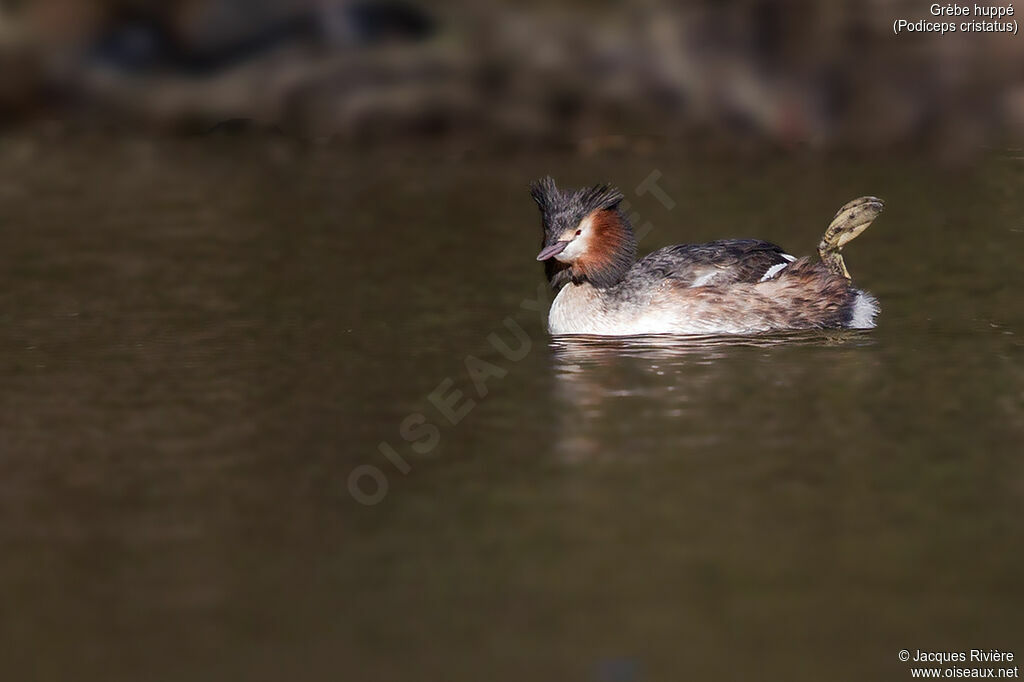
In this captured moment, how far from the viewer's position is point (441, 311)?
46.2 feet

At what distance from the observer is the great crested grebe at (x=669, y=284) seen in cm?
1293

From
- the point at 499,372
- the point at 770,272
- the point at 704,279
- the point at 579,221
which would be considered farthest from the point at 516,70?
the point at 499,372

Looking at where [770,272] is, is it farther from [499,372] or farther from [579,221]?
[499,372]

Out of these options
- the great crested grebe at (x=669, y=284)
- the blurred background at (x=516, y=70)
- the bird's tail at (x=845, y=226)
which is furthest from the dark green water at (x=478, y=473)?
the blurred background at (x=516, y=70)

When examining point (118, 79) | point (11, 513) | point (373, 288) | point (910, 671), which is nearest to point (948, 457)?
point (910, 671)

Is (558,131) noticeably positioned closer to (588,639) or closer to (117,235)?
(117,235)

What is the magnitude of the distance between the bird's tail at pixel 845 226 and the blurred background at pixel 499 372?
871 mm

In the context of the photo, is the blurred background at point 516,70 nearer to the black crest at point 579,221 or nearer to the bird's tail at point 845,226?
the bird's tail at point 845,226

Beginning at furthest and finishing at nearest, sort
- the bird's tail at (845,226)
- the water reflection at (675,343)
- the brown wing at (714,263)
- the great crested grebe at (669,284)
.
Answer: the bird's tail at (845,226)
the brown wing at (714,263)
the great crested grebe at (669,284)
the water reflection at (675,343)

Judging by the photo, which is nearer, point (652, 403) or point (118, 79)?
point (652, 403)

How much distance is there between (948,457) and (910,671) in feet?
9.79

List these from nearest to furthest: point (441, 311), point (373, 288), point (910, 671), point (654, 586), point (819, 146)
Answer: point (910, 671) → point (654, 586) → point (441, 311) → point (373, 288) → point (819, 146)

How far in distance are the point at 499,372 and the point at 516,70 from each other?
1529 cm

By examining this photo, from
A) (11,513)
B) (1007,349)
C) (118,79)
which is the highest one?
(118,79)
